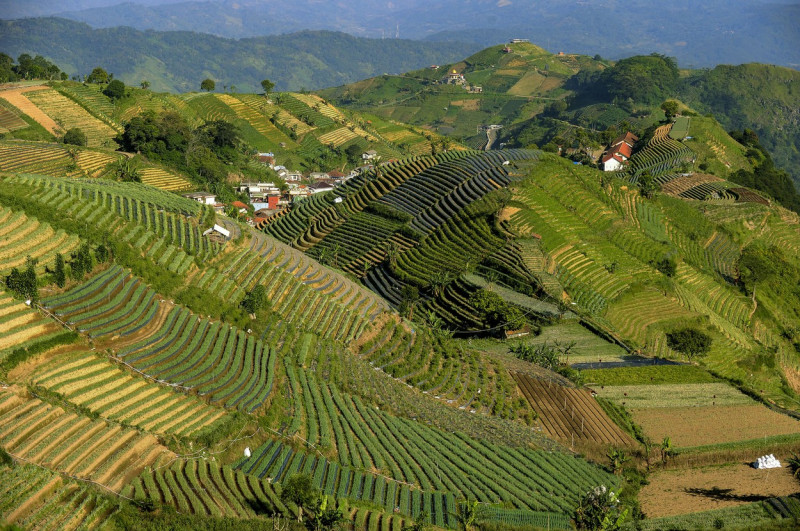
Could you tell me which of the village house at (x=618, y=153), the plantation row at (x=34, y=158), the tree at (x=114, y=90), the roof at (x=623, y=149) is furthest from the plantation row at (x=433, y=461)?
the roof at (x=623, y=149)

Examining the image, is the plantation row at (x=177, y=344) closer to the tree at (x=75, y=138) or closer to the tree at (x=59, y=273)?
the tree at (x=59, y=273)

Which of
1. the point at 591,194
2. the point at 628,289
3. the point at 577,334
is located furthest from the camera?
the point at 591,194

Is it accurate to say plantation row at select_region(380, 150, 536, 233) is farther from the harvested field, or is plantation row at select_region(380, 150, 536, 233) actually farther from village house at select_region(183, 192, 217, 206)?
the harvested field

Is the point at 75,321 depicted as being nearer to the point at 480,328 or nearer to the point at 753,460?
the point at 480,328

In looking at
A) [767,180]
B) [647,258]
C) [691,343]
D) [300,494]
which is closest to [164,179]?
[647,258]

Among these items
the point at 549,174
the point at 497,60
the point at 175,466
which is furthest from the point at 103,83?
the point at 497,60

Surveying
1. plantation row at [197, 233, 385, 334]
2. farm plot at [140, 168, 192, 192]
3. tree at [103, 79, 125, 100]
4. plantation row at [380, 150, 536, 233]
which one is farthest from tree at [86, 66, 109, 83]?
plantation row at [197, 233, 385, 334]
